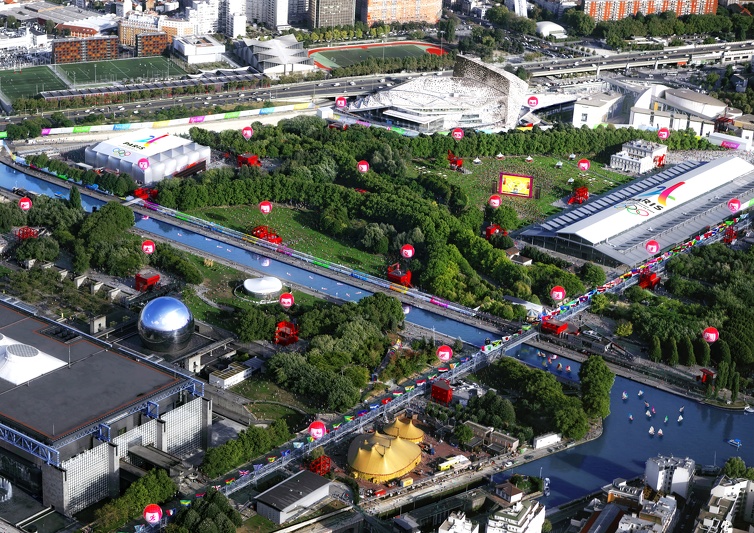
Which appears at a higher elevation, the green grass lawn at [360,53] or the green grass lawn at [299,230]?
the green grass lawn at [360,53]

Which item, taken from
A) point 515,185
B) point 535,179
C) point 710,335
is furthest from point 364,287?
point 535,179

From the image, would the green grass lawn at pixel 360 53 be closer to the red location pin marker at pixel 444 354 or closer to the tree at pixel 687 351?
the red location pin marker at pixel 444 354

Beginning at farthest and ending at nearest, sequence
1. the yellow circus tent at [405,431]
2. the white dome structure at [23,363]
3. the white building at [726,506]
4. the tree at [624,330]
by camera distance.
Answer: the tree at [624,330], the yellow circus tent at [405,431], the white dome structure at [23,363], the white building at [726,506]

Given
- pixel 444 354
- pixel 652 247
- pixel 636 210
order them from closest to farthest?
1. pixel 444 354
2. pixel 652 247
3. pixel 636 210

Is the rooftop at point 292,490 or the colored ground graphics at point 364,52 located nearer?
the rooftop at point 292,490

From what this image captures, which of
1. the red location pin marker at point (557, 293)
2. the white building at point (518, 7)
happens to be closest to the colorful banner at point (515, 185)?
the red location pin marker at point (557, 293)

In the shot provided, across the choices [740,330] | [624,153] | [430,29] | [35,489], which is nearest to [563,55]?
[430,29]

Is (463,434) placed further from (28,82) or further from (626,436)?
(28,82)
